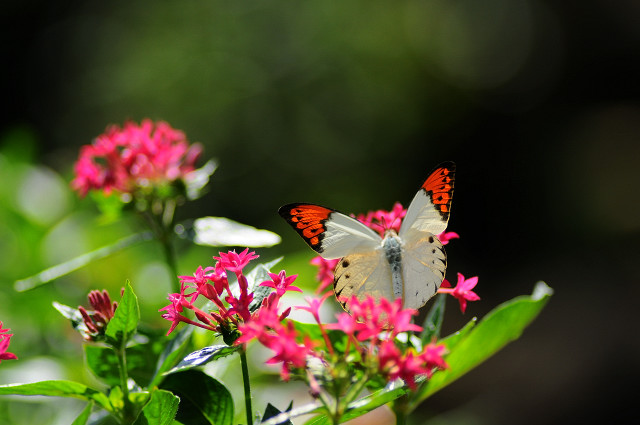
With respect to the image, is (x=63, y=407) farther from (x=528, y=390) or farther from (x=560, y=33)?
(x=560, y=33)

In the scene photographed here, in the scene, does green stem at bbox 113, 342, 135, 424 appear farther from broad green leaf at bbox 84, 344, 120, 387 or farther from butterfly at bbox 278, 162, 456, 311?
butterfly at bbox 278, 162, 456, 311

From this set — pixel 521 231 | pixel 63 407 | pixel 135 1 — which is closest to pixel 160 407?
pixel 63 407

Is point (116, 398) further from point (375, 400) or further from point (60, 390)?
point (375, 400)

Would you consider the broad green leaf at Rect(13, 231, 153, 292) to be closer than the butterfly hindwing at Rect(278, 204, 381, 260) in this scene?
No

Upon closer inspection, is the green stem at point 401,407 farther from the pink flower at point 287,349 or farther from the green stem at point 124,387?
the green stem at point 124,387

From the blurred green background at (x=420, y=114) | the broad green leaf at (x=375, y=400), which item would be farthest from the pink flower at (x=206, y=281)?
the blurred green background at (x=420, y=114)

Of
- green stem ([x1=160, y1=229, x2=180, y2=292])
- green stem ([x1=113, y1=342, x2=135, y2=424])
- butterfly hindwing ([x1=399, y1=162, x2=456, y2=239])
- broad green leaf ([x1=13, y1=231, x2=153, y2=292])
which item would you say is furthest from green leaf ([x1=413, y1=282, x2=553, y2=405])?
broad green leaf ([x1=13, y1=231, x2=153, y2=292])
